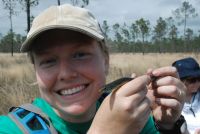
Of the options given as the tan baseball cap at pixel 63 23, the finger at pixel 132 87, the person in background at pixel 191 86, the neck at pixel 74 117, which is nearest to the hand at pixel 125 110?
the finger at pixel 132 87

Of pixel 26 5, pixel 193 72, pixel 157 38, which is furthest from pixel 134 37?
pixel 193 72

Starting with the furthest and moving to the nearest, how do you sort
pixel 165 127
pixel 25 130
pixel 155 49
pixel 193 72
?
pixel 155 49 < pixel 193 72 < pixel 165 127 < pixel 25 130

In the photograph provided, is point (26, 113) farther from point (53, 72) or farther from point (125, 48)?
point (125, 48)

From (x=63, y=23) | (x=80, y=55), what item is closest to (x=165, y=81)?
(x=80, y=55)

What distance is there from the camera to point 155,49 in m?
75.0

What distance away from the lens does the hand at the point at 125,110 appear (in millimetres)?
1491

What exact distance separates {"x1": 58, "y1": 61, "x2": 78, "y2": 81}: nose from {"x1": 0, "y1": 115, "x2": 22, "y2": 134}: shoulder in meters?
0.29

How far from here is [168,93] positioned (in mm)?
1796

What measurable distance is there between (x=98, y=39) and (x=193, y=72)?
3.70 m

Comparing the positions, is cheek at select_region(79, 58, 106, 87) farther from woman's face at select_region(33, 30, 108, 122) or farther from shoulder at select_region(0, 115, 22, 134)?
shoulder at select_region(0, 115, 22, 134)

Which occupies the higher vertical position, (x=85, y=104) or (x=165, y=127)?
(x=85, y=104)

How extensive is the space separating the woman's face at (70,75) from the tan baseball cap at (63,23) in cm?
6

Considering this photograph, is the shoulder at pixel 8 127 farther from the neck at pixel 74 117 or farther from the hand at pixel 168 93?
the hand at pixel 168 93

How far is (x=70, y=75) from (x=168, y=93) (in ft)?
1.54
